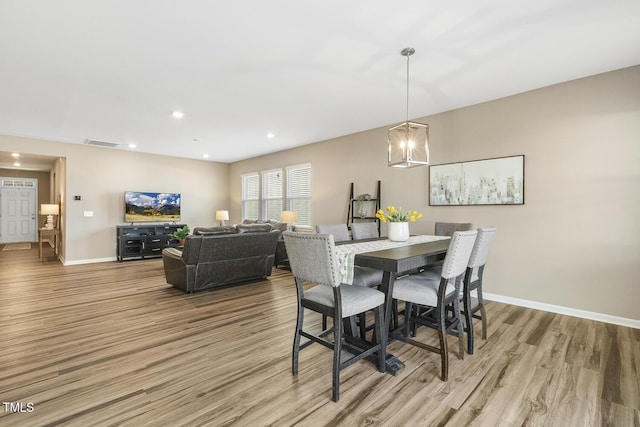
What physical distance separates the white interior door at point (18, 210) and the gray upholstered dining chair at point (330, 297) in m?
12.7

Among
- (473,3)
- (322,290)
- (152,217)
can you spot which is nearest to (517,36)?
(473,3)

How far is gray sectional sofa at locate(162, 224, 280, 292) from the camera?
429 cm

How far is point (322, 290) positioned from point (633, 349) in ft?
9.05

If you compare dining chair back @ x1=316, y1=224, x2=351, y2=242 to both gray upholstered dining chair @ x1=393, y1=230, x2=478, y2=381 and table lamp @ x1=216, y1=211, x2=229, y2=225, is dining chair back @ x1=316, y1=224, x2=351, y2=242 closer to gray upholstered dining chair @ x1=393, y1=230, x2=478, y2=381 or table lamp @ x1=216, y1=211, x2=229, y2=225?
gray upholstered dining chair @ x1=393, y1=230, x2=478, y2=381

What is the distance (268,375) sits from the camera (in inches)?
88.8

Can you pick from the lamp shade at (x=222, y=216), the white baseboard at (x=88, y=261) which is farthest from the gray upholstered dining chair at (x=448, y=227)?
the white baseboard at (x=88, y=261)

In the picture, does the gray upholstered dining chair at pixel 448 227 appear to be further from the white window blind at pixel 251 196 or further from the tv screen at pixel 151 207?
the tv screen at pixel 151 207

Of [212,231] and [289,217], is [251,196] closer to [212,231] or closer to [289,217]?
[289,217]

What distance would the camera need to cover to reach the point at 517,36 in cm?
262

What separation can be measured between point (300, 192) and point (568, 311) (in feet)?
16.6

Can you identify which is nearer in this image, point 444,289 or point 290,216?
point 444,289

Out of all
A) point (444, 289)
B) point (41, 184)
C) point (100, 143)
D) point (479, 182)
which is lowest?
point (444, 289)

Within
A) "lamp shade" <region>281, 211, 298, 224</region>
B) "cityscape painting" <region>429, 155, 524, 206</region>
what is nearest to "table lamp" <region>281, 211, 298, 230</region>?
"lamp shade" <region>281, 211, 298, 224</region>

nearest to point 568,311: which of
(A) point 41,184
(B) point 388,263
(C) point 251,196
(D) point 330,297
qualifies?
(B) point 388,263
